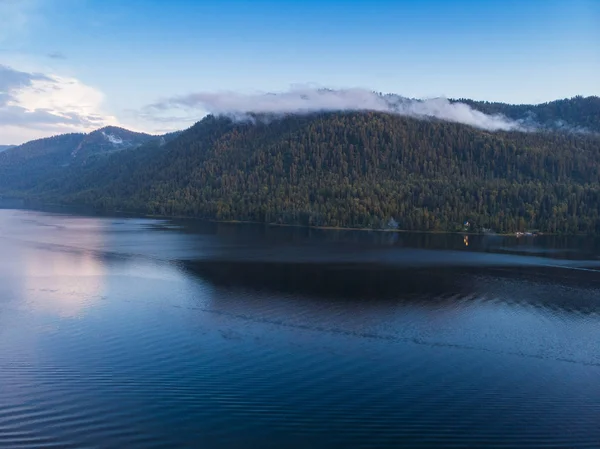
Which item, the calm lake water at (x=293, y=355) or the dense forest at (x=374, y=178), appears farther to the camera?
the dense forest at (x=374, y=178)

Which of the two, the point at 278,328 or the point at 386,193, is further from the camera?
the point at 386,193

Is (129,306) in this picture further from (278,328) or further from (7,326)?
(278,328)

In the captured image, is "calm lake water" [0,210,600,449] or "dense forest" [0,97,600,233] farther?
"dense forest" [0,97,600,233]

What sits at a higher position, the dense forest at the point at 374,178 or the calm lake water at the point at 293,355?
the dense forest at the point at 374,178

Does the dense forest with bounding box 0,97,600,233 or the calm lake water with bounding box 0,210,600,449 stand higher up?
the dense forest with bounding box 0,97,600,233

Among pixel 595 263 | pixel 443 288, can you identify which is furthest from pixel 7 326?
pixel 595 263
